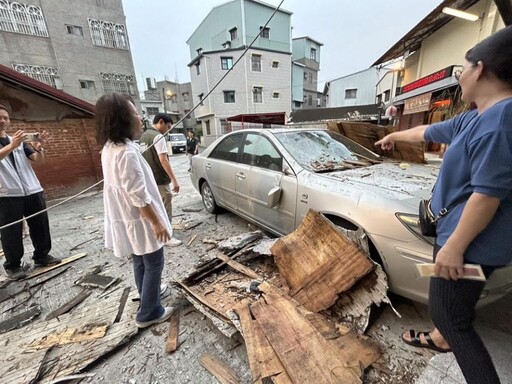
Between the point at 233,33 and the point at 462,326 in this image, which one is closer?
the point at 462,326

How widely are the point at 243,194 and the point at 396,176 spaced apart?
5.64 feet

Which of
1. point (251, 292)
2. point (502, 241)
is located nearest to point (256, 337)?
point (251, 292)

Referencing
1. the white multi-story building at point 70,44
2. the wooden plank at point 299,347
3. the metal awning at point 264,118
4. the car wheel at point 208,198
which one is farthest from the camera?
the white multi-story building at point 70,44

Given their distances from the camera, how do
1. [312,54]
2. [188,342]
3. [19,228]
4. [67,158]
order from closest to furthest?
[188,342] < [19,228] < [67,158] < [312,54]

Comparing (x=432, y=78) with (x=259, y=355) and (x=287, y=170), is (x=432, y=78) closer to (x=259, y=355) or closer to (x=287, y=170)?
(x=287, y=170)

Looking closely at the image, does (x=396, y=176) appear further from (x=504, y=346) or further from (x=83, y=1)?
(x=83, y=1)

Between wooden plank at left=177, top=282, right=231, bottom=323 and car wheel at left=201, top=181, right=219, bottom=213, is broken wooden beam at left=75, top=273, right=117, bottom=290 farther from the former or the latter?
car wheel at left=201, top=181, right=219, bottom=213


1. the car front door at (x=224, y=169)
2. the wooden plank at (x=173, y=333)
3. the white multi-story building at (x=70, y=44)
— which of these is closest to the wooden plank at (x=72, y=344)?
the wooden plank at (x=173, y=333)

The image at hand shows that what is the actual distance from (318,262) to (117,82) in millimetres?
20229

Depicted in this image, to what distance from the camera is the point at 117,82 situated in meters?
16.9

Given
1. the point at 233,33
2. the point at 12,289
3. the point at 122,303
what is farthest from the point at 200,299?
the point at 233,33

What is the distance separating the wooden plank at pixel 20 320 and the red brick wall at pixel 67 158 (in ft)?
15.3

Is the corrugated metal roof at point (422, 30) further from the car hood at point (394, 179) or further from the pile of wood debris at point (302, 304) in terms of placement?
the pile of wood debris at point (302, 304)

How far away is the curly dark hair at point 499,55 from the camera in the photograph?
0.83 metres
